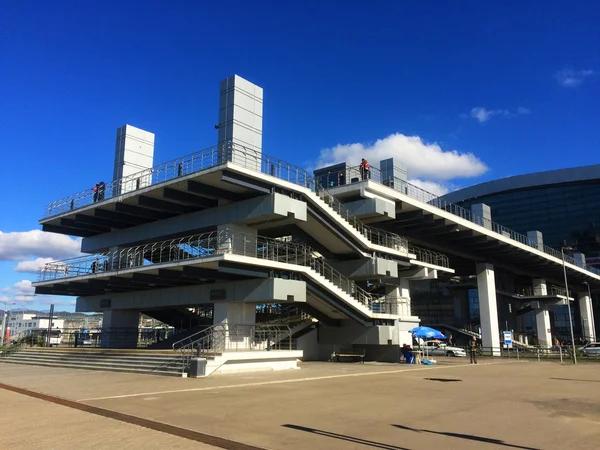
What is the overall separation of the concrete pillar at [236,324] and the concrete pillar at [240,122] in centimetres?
770

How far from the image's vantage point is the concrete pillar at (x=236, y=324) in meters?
26.1

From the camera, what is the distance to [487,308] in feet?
146

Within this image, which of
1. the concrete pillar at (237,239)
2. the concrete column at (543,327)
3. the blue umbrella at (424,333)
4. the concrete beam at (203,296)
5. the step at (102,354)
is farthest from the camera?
the concrete column at (543,327)

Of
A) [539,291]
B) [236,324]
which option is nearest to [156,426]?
[236,324]

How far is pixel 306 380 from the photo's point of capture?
18.9 m

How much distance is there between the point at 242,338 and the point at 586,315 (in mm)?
60517

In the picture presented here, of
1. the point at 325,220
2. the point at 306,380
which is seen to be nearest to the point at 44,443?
the point at 306,380

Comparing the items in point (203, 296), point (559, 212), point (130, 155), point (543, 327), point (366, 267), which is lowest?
point (543, 327)

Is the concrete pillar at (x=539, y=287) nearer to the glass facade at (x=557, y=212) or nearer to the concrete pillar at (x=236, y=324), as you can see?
the glass facade at (x=557, y=212)

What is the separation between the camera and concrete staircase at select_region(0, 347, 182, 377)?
22.1 meters

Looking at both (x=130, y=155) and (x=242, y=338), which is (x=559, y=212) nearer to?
(x=242, y=338)

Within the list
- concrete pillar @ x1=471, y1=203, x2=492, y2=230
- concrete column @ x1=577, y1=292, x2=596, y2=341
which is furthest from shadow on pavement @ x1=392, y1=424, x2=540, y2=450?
concrete column @ x1=577, y1=292, x2=596, y2=341

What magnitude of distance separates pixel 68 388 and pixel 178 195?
1211 centimetres

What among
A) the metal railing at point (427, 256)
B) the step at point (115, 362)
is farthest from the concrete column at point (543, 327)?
the step at point (115, 362)
